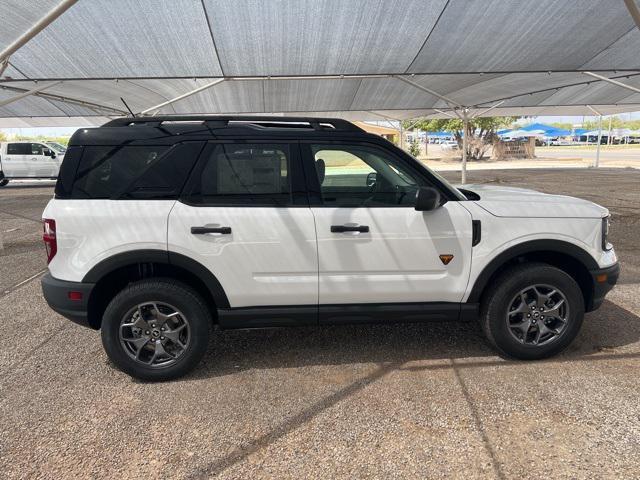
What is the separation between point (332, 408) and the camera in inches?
119

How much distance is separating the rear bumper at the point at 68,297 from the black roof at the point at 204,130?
101 centimetres

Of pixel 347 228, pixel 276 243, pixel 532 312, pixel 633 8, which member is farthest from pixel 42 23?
pixel 633 8

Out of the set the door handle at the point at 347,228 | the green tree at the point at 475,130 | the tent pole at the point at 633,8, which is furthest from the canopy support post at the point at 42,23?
the green tree at the point at 475,130

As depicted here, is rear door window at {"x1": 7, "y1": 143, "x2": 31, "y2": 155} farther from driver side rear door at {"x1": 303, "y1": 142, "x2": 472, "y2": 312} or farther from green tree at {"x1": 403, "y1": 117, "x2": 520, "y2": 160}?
green tree at {"x1": 403, "y1": 117, "x2": 520, "y2": 160}

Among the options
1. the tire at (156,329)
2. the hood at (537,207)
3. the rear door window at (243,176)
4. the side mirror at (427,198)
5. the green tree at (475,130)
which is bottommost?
the tire at (156,329)

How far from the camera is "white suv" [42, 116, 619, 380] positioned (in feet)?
10.6

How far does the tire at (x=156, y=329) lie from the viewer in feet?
10.7

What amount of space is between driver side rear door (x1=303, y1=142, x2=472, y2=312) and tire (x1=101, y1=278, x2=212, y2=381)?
95 centimetres

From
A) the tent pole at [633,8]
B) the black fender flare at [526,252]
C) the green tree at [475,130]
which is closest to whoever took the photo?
the black fender flare at [526,252]

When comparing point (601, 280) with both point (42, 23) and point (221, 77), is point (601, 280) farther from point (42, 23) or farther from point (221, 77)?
point (221, 77)

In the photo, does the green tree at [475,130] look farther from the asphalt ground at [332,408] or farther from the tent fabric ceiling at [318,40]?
the asphalt ground at [332,408]

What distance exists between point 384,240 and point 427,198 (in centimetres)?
43

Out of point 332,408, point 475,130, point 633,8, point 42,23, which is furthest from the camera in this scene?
point 475,130

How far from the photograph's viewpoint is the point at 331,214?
10.9ft
